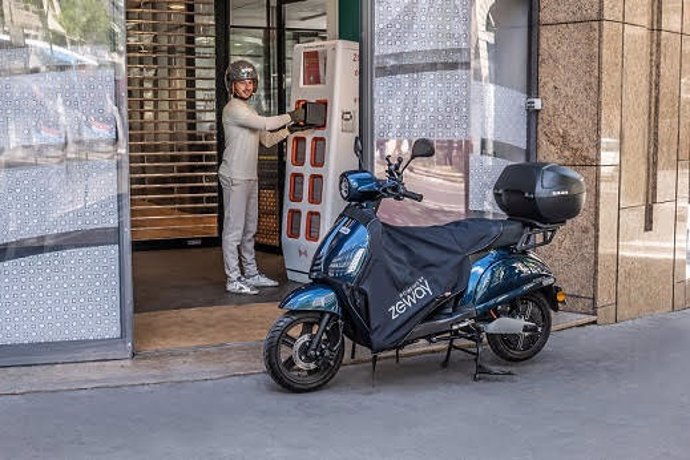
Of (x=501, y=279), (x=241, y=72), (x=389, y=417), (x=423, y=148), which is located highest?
(x=241, y=72)

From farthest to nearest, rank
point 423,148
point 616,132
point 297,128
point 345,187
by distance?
point 297,128
point 616,132
point 345,187
point 423,148

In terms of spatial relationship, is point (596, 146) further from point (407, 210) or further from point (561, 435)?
point (561, 435)

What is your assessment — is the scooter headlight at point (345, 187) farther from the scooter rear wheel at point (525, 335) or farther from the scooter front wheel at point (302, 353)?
the scooter rear wheel at point (525, 335)

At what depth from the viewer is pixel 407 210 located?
24.4 feet

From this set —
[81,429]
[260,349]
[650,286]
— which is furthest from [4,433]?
[650,286]

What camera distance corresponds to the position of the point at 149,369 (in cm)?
597

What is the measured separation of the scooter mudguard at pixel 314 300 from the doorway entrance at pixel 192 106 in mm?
4645

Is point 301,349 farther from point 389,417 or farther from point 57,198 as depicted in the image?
point 57,198

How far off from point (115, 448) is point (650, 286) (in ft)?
16.5

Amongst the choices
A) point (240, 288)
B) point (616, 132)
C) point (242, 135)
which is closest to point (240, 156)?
point (242, 135)

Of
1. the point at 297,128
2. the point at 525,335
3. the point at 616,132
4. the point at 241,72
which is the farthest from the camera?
the point at 297,128

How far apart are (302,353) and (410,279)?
2.54ft

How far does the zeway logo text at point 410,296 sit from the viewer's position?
5551 mm

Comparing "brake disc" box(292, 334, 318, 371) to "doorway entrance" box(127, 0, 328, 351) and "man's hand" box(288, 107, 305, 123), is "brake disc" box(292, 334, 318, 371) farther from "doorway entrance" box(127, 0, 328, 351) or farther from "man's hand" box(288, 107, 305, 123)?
"doorway entrance" box(127, 0, 328, 351)
